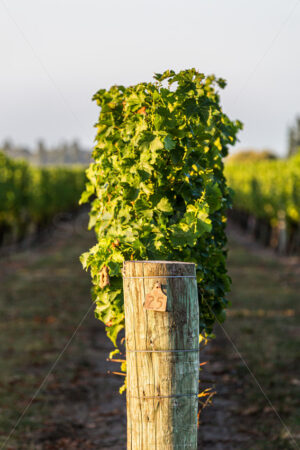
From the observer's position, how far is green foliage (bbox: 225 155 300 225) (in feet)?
79.1

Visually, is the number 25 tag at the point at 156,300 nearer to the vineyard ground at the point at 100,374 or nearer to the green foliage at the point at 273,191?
the vineyard ground at the point at 100,374

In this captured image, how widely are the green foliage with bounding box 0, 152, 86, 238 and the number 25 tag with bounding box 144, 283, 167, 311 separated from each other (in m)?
21.3

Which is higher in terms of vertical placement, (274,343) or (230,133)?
(230,133)

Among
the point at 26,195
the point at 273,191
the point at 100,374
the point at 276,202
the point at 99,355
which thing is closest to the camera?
the point at 100,374

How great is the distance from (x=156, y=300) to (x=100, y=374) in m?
5.72

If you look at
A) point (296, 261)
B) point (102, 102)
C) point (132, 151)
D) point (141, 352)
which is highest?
point (102, 102)

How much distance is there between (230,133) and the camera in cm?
550

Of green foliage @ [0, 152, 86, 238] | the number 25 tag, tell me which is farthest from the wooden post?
green foliage @ [0, 152, 86, 238]

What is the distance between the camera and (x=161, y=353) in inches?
134

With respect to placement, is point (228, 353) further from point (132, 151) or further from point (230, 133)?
point (132, 151)

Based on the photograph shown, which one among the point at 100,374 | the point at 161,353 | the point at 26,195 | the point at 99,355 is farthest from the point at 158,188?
the point at 26,195

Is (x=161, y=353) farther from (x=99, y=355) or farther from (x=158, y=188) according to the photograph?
(x=99, y=355)

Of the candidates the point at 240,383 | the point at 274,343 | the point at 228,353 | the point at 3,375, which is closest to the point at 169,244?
the point at 240,383

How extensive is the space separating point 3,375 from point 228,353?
381 centimetres
